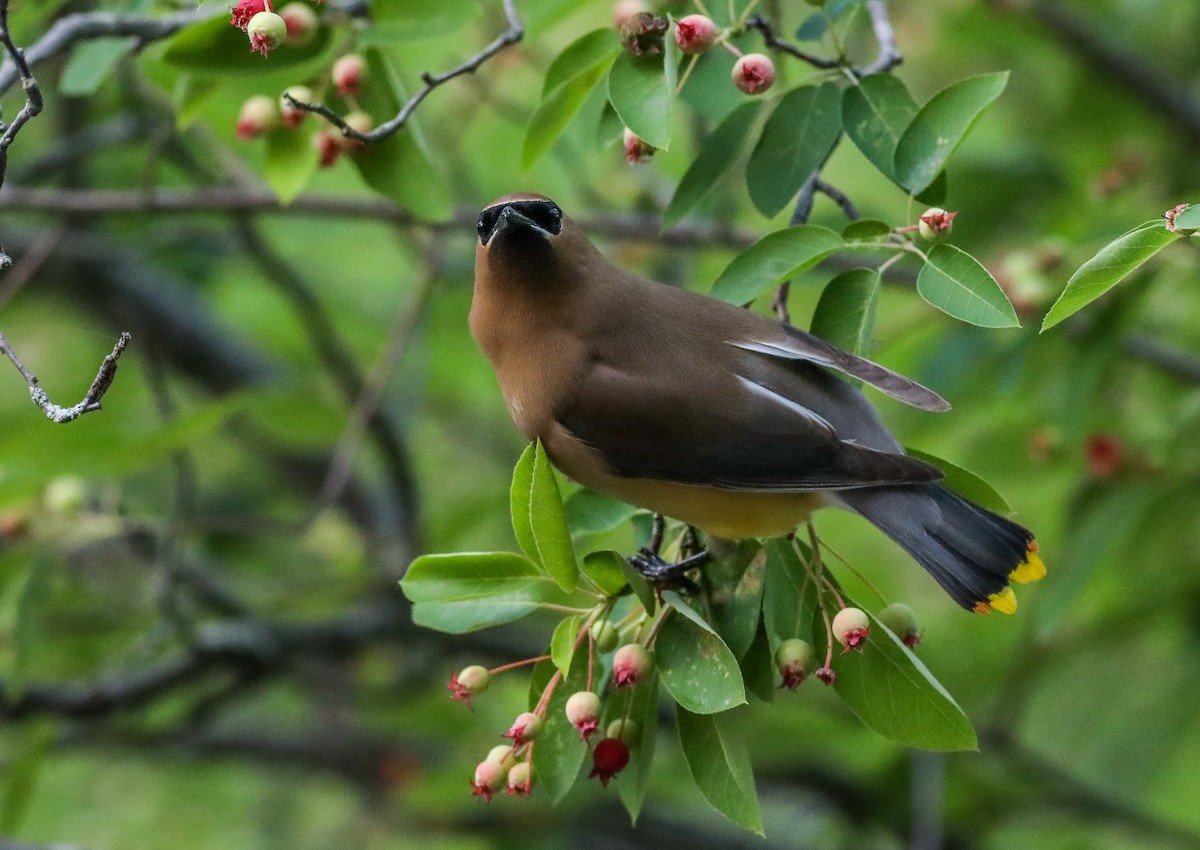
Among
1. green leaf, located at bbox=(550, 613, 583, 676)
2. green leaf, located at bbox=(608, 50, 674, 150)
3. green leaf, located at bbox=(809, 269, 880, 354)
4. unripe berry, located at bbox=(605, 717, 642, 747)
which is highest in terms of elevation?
green leaf, located at bbox=(608, 50, 674, 150)

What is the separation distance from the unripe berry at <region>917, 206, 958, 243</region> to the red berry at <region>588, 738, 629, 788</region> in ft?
3.52

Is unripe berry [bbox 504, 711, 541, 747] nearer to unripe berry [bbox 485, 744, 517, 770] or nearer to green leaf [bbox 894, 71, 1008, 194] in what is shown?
unripe berry [bbox 485, 744, 517, 770]

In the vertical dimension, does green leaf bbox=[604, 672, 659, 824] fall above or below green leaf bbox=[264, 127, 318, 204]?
below

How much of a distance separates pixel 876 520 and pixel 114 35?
1933 millimetres

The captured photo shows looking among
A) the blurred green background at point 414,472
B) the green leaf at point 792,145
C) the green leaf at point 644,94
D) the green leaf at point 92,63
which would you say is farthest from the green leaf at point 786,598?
the green leaf at point 92,63

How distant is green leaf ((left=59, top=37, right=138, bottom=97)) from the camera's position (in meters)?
3.49

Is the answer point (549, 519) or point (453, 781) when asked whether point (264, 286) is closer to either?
point (453, 781)

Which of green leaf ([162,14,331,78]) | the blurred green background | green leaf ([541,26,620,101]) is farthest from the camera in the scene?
the blurred green background

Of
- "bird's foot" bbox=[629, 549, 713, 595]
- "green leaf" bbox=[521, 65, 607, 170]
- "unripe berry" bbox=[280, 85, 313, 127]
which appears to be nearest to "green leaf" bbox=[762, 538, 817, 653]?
"bird's foot" bbox=[629, 549, 713, 595]

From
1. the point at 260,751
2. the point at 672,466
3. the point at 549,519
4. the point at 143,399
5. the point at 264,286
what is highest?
the point at 549,519

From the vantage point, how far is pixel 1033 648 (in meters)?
5.04

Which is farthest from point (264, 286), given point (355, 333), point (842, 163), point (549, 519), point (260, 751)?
point (549, 519)

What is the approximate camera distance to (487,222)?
10.8 ft

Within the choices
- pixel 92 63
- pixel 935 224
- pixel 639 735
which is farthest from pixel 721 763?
pixel 92 63
